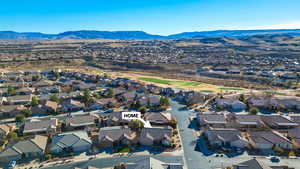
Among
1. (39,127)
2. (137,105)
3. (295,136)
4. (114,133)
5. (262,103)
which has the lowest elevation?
(295,136)

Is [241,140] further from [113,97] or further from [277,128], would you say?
[113,97]

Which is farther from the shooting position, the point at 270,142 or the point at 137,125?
the point at 137,125

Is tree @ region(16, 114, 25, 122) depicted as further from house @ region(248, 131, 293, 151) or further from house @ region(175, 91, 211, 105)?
house @ region(248, 131, 293, 151)

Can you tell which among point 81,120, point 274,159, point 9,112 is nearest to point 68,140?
point 81,120

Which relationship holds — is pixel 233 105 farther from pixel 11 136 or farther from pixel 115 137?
pixel 11 136

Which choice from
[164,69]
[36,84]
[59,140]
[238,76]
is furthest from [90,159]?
[164,69]
